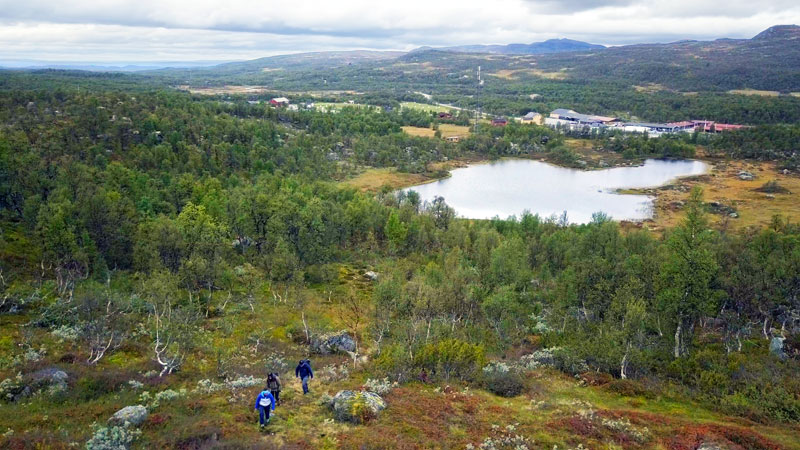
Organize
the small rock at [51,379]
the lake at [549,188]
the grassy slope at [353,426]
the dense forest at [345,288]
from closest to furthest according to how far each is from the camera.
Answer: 1. the grassy slope at [353,426]
2. the small rock at [51,379]
3. the dense forest at [345,288]
4. the lake at [549,188]

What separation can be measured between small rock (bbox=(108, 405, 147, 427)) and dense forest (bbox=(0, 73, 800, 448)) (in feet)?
2.85

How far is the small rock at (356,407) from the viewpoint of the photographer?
1761 centimetres

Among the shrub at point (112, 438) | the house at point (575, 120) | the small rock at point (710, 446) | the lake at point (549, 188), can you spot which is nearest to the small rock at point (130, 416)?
the shrub at point (112, 438)

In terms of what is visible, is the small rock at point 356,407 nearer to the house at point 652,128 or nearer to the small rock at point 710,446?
the small rock at point 710,446

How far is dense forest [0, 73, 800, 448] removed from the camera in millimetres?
23891

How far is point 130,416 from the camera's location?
16344mm

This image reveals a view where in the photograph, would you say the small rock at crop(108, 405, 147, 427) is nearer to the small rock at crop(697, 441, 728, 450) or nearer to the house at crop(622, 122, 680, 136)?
the small rock at crop(697, 441, 728, 450)

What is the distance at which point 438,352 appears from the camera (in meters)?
24.2

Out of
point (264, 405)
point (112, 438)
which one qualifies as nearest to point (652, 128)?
point (264, 405)

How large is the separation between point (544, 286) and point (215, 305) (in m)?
26.2

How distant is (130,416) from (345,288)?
27896 millimetres

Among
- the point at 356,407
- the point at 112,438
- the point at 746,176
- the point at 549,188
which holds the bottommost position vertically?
the point at 549,188

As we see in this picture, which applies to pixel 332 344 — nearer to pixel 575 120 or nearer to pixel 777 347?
pixel 777 347

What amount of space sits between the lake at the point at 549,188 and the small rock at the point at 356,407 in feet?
189
